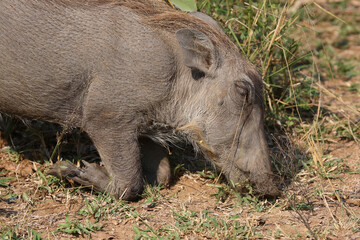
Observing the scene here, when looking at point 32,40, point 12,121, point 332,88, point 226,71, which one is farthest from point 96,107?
point 332,88

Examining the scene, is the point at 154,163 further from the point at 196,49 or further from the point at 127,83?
the point at 196,49

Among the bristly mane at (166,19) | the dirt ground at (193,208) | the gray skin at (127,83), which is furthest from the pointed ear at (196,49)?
the dirt ground at (193,208)

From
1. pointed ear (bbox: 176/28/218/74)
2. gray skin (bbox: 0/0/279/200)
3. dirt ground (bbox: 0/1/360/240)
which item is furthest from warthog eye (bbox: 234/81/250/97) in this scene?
dirt ground (bbox: 0/1/360/240)

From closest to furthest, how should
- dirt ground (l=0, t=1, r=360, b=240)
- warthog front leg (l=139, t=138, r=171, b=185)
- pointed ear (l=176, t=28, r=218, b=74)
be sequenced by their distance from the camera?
dirt ground (l=0, t=1, r=360, b=240)
pointed ear (l=176, t=28, r=218, b=74)
warthog front leg (l=139, t=138, r=171, b=185)

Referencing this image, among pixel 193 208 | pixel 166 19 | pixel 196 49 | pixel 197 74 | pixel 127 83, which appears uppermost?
pixel 166 19

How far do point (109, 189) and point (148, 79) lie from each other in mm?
861

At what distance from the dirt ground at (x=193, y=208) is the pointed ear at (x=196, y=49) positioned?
0.96 meters

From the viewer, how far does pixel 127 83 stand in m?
3.67

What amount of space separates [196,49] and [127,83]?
21.6 inches

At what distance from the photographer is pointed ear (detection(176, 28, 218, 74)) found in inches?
143

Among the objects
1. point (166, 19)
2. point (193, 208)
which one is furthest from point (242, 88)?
point (193, 208)

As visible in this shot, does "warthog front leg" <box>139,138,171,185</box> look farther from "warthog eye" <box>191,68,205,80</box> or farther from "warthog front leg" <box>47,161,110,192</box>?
"warthog eye" <box>191,68,205,80</box>

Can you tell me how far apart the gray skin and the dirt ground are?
172 mm

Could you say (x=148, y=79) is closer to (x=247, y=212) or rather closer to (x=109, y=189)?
(x=109, y=189)
